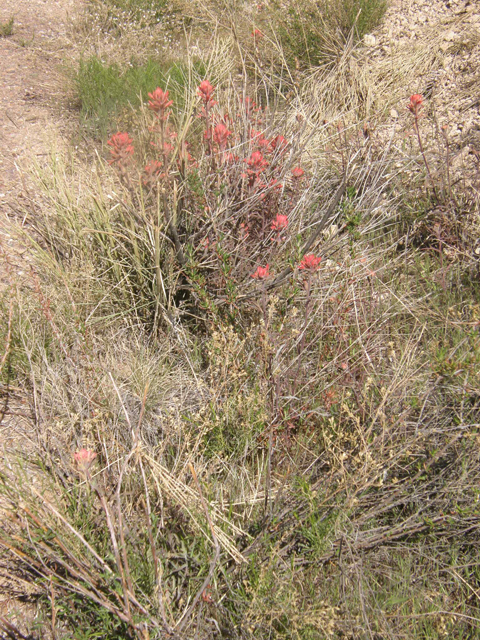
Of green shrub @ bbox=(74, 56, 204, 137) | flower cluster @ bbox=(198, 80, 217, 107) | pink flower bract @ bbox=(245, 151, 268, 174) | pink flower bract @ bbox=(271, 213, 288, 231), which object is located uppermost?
green shrub @ bbox=(74, 56, 204, 137)

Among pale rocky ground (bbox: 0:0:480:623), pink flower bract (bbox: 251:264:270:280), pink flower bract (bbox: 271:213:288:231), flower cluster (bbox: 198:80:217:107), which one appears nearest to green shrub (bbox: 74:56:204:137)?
pale rocky ground (bbox: 0:0:480:623)

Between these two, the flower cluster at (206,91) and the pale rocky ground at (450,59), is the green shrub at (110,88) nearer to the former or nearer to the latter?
the flower cluster at (206,91)

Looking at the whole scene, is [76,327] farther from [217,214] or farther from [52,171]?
[52,171]

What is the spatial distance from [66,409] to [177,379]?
474 mm

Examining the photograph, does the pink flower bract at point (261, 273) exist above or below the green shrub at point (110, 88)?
below

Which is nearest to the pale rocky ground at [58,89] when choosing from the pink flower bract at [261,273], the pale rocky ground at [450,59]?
the pale rocky ground at [450,59]

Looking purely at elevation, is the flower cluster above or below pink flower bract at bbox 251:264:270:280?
above

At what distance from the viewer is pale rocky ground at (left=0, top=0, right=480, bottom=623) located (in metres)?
2.82

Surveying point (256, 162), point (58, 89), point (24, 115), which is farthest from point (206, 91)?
point (58, 89)

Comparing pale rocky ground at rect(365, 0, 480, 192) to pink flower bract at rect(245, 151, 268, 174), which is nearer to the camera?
pink flower bract at rect(245, 151, 268, 174)

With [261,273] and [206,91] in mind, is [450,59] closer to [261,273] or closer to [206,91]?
[206,91]

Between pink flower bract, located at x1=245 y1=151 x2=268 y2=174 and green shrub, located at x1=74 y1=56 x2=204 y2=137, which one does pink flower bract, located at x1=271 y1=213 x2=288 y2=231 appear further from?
green shrub, located at x1=74 y1=56 x2=204 y2=137

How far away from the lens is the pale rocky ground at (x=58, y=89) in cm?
282

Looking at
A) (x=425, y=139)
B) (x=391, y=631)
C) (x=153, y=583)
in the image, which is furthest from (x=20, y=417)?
(x=425, y=139)
